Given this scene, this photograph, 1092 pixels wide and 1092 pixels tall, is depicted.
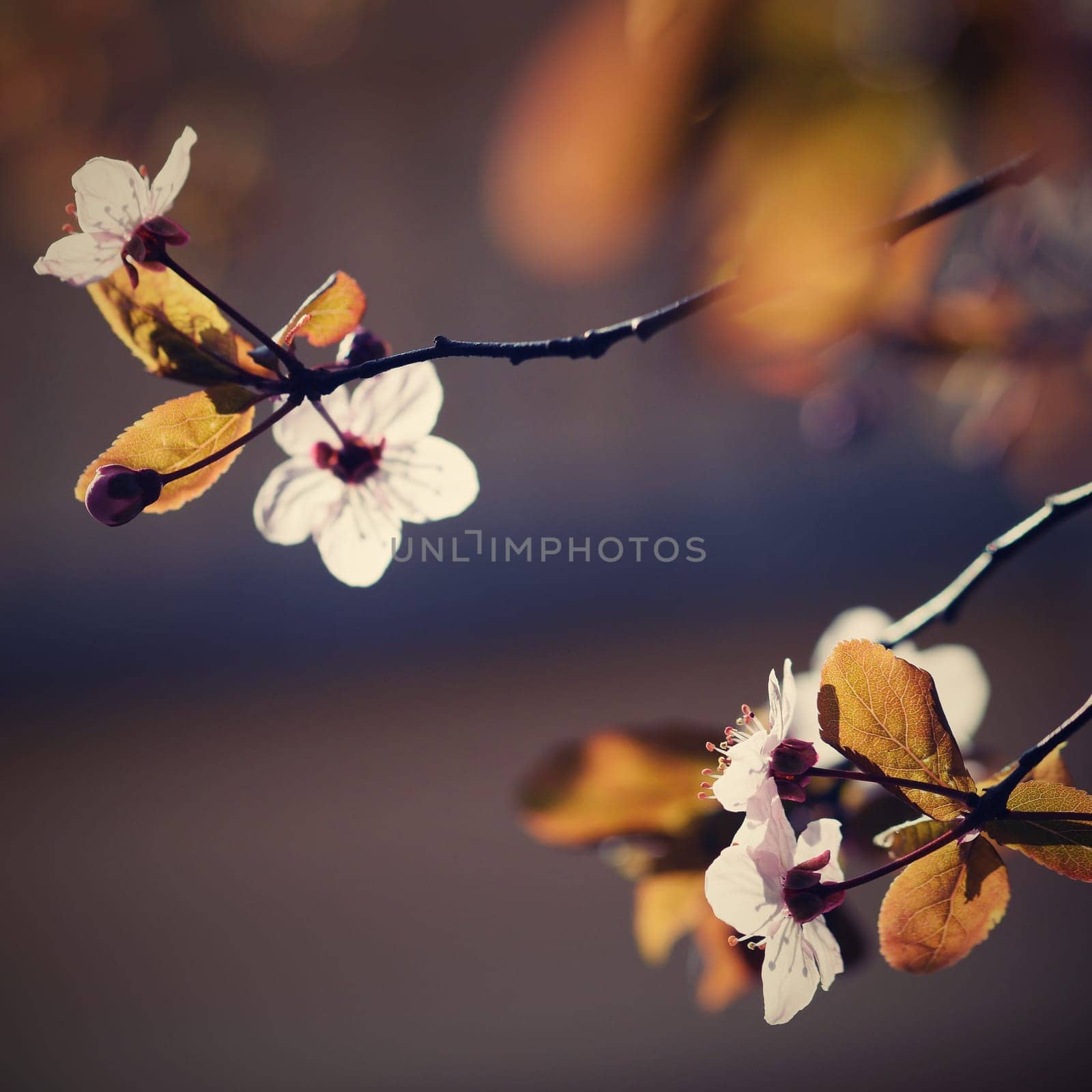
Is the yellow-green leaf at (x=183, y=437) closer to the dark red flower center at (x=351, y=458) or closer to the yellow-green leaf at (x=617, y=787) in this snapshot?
the dark red flower center at (x=351, y=458)

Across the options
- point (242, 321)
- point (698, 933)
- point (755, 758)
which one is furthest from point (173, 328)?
point (698, 933)

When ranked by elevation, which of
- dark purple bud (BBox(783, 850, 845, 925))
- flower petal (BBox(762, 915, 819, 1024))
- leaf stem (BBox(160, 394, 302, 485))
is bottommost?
flower petal (BBox(762, 915, 819, 1024))

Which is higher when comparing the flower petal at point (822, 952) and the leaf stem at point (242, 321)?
the leaf stem at point (242, 321)

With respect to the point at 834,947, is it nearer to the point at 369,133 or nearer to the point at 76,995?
the point at 76,995

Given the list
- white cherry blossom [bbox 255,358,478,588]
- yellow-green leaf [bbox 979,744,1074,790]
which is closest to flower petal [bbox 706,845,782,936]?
yellow-green leaf [bbox 979,744,1074,790]

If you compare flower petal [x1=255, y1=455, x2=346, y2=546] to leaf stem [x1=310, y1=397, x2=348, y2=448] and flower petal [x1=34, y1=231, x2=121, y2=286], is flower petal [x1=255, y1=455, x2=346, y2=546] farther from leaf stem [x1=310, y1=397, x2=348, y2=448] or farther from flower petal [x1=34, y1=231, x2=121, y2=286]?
flower petal [x1=34, y1=231, x2=121, y2=286]

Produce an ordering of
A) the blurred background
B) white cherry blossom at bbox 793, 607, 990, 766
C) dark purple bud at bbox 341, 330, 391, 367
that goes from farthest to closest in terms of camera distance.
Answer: the blurred background
white cherry blossom at bbox 793, 607, 990, 766
dark purple bud at bbox 341, 330, 391, 367
